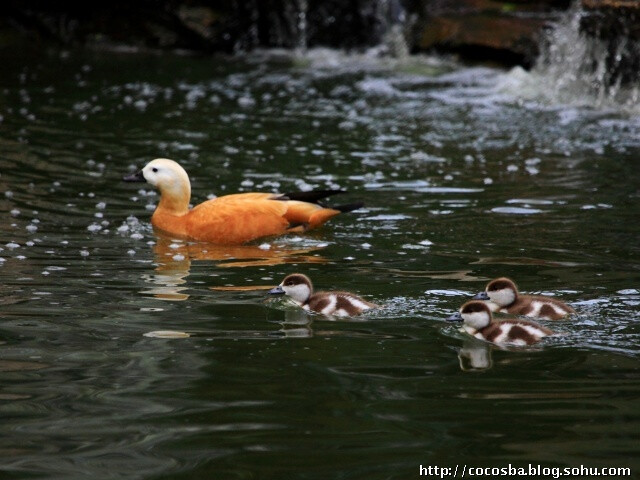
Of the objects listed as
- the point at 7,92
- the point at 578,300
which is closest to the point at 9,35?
the point at 7,92

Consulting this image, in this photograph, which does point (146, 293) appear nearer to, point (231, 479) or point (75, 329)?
point (75, 329)

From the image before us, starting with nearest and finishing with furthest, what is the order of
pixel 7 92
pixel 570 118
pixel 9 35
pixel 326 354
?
pixel 326 354 < pixel 570 118 < pixel 7 92 < pixel 9 35

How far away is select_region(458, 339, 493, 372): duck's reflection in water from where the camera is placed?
7027 millimetres

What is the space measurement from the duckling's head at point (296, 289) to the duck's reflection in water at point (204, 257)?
100 centimetres

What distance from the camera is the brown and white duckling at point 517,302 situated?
26.0 feet

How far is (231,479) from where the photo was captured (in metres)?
5.29

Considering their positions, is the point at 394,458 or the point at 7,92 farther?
the point at 7,92

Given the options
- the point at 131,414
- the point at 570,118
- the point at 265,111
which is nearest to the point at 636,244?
the point at 131,414

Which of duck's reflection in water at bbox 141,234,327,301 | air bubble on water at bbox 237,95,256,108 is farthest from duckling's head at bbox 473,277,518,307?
air bubble on water at bbox 237,95,256,108

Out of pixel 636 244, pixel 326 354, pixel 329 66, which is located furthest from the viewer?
pixel 329 66

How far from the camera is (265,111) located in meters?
18.0

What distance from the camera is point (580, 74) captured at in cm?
1936

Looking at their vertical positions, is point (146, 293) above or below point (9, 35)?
below

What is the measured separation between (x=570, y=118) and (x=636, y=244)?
7.27 metres
